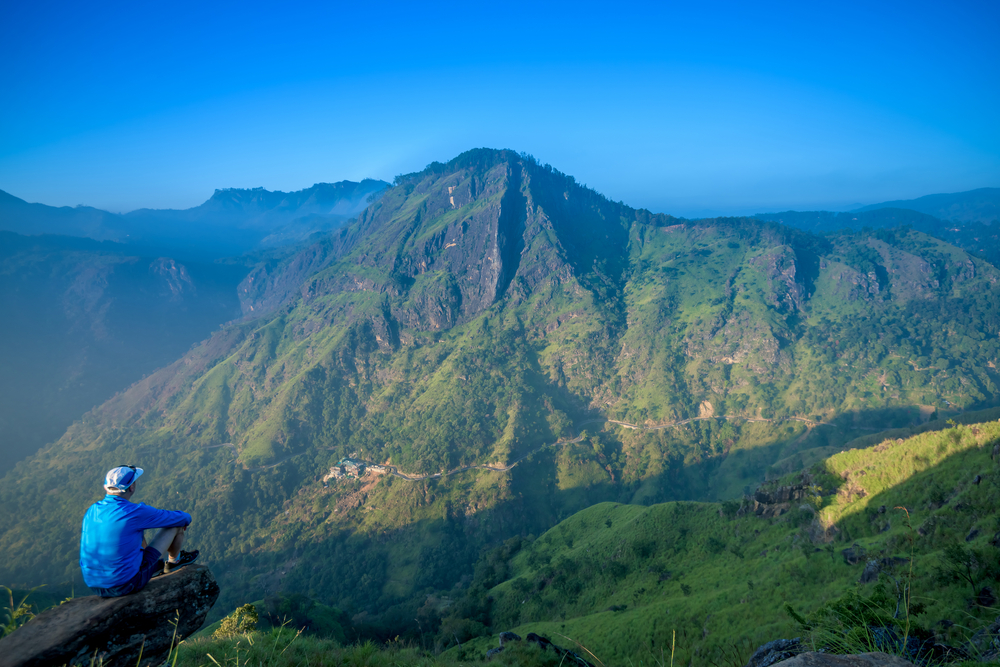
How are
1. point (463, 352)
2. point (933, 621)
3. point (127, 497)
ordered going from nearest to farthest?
point (127, 497)
point (933, 621)
point (463, 352)

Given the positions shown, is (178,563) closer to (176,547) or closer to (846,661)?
(176,547)

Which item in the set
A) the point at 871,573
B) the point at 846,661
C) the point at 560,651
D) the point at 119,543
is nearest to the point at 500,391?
the point at 871,573

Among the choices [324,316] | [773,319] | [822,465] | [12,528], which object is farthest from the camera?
[324,316]

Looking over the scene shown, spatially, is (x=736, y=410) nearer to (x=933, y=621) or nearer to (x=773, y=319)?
(x=773, y=319)

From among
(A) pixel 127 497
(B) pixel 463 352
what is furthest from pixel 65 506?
(A) pixel 127 497

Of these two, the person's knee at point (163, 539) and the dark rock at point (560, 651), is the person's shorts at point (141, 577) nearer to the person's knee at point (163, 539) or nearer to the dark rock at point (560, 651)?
the person's knee at point (163, 539)

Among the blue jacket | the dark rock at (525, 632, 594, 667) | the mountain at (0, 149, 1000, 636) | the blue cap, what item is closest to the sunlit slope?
the dark rock at (525, 632, 594, 667)
